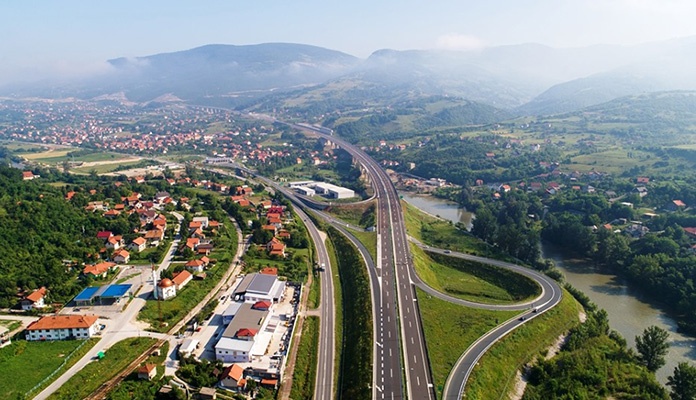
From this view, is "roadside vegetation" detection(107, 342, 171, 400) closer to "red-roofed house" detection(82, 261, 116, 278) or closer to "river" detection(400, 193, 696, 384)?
"red-roofed house" detection(82, 261, 116, 278)

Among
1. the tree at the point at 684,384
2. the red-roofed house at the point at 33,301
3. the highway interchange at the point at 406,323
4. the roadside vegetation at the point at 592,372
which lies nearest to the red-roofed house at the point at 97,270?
the red-roofed house at the point at 33,301

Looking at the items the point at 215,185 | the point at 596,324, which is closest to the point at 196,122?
the point at 215,185

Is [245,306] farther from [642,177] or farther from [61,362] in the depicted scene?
[642,177]

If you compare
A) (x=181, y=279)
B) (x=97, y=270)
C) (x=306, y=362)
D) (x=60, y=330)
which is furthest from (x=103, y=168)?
(x=306, y=362)

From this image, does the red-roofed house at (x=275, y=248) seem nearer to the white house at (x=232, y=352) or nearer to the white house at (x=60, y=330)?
the white house at (x=232, y=352)

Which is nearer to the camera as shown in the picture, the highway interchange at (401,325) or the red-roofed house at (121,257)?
the highway interchange at (401,325)

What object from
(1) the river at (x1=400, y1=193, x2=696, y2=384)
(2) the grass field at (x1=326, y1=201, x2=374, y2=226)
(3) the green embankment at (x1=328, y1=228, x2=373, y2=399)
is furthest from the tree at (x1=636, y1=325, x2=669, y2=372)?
(2) the grass field at (x1=326, y1=201, x2=374, y2=226)
